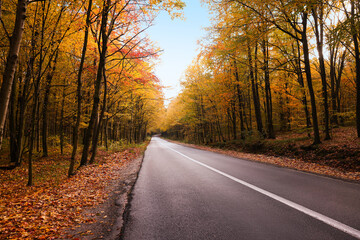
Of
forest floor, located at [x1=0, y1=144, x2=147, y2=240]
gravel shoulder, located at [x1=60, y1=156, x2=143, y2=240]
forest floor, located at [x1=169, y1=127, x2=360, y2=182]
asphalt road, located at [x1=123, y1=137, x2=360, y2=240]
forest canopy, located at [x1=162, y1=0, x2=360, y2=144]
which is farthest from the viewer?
forest canopy, located at [x1=162, y1=0, x2=360, y2=144]

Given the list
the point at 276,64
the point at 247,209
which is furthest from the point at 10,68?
the point at 276,64

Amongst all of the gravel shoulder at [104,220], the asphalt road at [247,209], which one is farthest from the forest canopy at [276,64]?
the gravel shoulder at [104,220]

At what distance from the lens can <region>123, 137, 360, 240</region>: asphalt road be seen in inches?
103

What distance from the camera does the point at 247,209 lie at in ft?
11.2

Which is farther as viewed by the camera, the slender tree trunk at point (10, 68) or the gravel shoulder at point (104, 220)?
the slender tree trunk at point (10, 68)

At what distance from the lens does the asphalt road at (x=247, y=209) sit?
261 centimetres

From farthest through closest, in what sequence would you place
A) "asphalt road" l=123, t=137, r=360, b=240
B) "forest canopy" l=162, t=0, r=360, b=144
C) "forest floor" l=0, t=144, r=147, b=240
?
1. "forest canopy" l=162, t=0, r=360, b=144
2. "forest floor" l=0, t=144, r=147, b=240
3. "asphalt road" l=123, t=137, r=360, b=240

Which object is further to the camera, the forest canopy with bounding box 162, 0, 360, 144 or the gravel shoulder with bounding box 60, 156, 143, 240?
the forest canopy with bounding box 162, 0, 360, 144

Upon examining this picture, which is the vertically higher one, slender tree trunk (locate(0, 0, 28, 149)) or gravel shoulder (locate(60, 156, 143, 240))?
slender tree trunk (locate(0, 0, 28, 149))

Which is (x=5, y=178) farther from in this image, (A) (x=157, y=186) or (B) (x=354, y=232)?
(B) (x=354, y=232)

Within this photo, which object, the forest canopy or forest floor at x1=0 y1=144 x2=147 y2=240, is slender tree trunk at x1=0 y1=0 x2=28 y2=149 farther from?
the forest canopy

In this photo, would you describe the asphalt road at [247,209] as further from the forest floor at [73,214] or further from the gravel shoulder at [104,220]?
the forest floor at [73,214]

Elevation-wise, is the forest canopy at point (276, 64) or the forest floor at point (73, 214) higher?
the forest canopy at point (276, 64)

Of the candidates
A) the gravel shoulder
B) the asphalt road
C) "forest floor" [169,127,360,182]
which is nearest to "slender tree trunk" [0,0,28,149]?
the gravel shoulder
